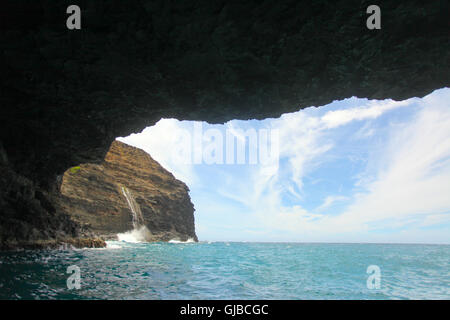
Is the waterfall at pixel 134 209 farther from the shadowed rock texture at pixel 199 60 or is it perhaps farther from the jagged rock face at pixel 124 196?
the shadowed rock texture at pixel 199 60

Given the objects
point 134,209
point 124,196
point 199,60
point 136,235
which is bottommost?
point 136,235

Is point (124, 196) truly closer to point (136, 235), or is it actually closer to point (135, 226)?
point (135, 226)

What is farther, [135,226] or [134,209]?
[134,209]

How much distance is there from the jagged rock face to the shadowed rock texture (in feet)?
80.9

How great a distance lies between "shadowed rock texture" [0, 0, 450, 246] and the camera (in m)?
7.99

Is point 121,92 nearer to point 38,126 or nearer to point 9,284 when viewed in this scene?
point 38,126

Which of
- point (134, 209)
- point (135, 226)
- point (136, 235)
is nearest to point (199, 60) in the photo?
point (135, 226)

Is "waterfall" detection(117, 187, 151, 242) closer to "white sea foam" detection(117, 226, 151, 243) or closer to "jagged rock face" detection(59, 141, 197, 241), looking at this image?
"white sea foam" detection(117, 226, 151, 243)

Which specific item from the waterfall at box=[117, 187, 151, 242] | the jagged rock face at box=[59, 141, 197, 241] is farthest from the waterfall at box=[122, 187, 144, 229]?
the jagged rock face at box=[59, 141, 197, 241]

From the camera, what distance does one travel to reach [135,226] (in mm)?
50188

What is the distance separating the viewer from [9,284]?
255 inches

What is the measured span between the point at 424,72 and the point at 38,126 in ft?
63.5

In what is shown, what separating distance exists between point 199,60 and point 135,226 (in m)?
46.9
